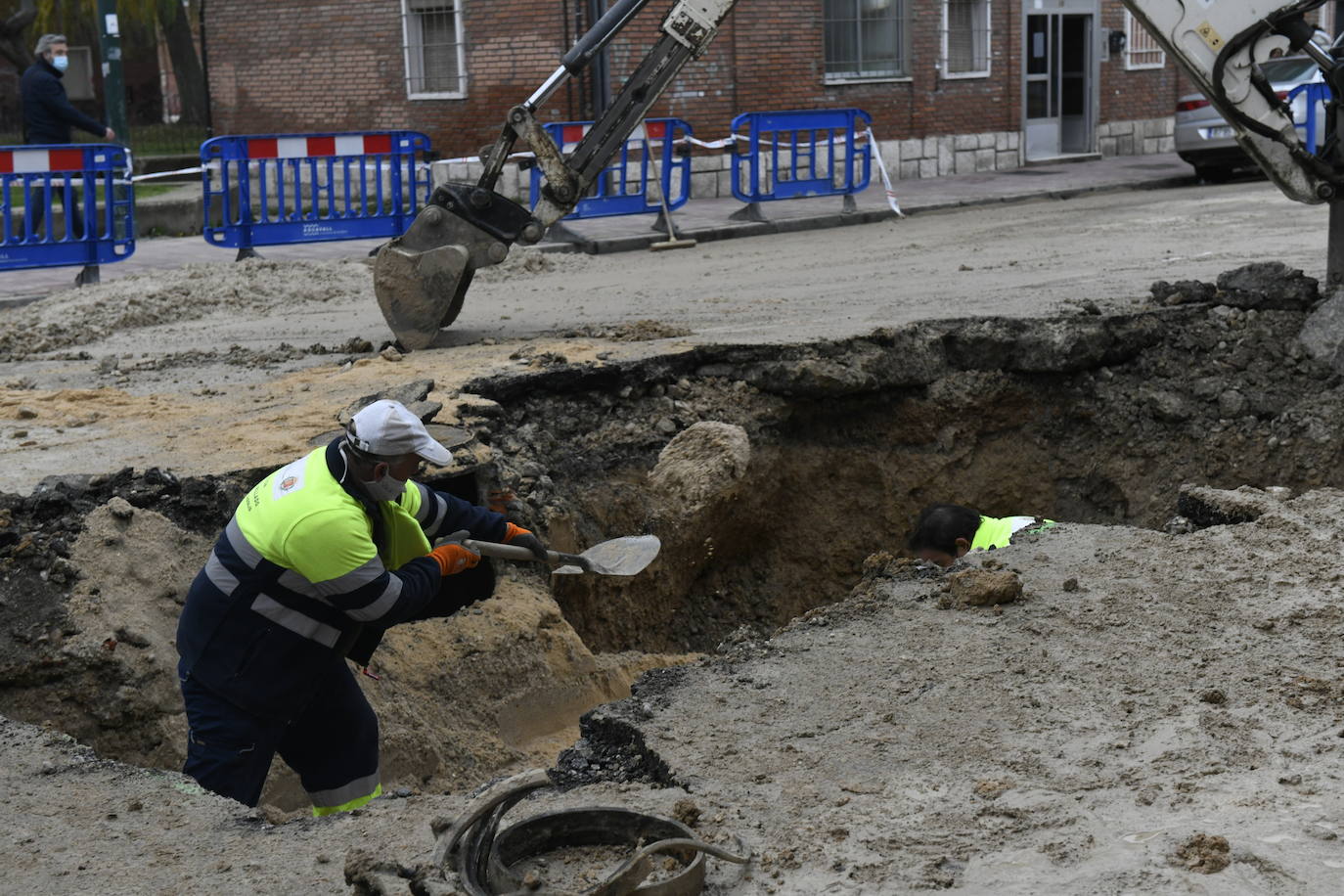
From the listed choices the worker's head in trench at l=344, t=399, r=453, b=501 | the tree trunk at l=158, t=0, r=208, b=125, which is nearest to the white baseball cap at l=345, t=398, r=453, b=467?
the worker's head in trench at l=344, t=399, r=453, b=501

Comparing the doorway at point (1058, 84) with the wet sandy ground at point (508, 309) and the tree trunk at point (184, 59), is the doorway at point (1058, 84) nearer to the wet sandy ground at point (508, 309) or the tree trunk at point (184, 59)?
the wet sandy ground at point (508, 309)

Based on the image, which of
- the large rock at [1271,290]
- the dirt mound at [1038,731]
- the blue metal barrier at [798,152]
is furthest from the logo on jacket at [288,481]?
the blue metal barrier at [798,152]

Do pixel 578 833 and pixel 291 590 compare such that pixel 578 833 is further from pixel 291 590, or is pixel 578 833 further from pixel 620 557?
pixel 620 557

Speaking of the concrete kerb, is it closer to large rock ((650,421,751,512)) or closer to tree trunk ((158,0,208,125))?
large rock ((650,421,751,512))

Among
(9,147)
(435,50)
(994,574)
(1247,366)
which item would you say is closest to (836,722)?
(994,574)

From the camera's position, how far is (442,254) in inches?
366

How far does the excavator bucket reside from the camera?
9.27m

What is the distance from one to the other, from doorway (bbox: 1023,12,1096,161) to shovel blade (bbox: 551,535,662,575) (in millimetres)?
19043

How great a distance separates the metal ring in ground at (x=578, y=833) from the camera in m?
3.60

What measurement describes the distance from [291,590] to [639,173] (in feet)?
44.5

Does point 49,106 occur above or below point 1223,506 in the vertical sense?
above

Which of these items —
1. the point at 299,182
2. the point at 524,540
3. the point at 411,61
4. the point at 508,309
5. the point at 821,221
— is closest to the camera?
the point at 524,540

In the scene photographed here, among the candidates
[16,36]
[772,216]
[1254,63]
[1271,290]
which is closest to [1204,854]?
[1254,63]

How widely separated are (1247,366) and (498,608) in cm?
492
